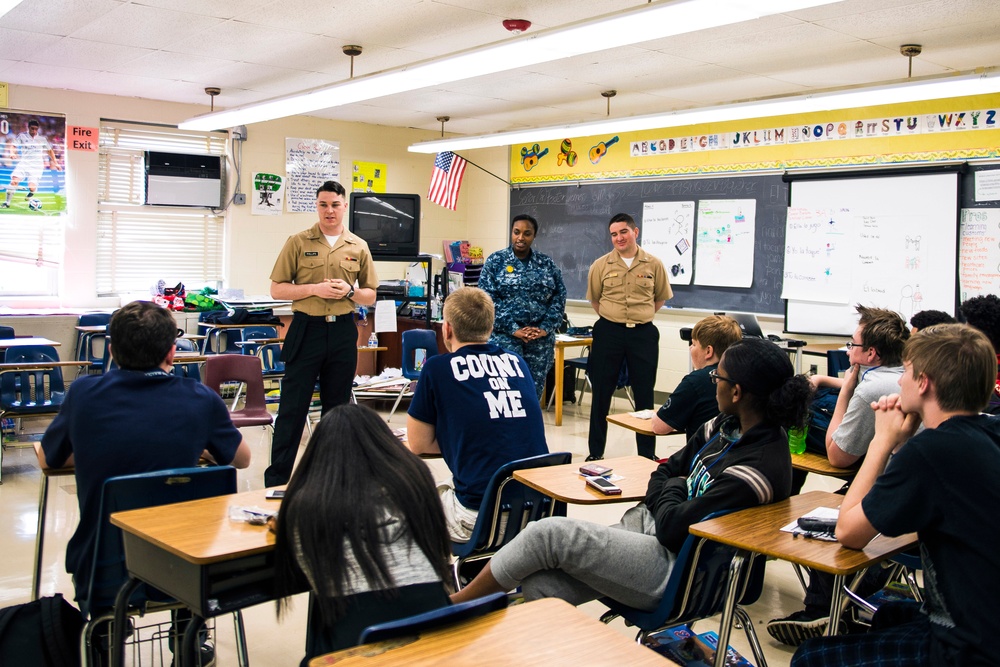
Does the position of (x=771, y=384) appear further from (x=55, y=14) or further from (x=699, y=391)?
(x=55, y=14)

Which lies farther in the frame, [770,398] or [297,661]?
[297,661]

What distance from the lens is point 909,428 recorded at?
2.26 m

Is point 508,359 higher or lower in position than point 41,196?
lower

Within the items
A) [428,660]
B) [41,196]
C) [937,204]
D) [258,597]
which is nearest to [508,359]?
[258,597]

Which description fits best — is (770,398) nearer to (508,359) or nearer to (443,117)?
(508,359)

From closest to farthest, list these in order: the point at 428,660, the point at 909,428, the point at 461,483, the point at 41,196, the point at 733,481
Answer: the point at 428,660 < the point at 909,428 < the point at 733,481 < the point at 461,483 < the point at 41,196

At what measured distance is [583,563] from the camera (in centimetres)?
240

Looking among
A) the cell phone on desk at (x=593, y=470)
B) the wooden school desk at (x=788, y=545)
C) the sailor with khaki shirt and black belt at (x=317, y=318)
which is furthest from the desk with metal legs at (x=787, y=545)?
the sailor with khaki shirt and black belt at (x=317, y=318)

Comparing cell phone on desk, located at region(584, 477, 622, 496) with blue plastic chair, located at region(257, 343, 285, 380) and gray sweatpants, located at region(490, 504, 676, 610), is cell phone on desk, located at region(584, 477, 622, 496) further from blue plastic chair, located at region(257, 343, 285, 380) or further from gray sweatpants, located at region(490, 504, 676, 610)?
blue plastic chair, located at region(257, 343, 285, 380)

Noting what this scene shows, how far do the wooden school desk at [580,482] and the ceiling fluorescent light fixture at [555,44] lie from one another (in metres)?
2.14

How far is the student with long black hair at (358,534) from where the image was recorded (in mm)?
1778

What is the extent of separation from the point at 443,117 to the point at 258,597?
7.42m

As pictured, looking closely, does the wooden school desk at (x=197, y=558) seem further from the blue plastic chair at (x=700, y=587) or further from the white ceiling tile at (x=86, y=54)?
the white ceiling tile at (x=86, y=54)

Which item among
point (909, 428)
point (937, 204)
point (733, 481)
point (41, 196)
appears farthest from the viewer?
point (41, 196)
